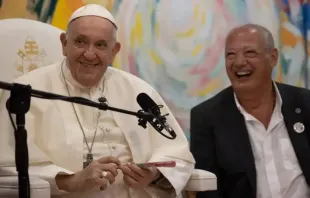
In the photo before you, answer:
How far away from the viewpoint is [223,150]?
2.87m

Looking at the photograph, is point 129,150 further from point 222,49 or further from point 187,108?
point 222,49

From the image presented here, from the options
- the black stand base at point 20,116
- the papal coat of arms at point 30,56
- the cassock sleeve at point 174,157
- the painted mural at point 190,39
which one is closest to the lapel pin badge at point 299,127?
the cassock sleeve at point 174,157

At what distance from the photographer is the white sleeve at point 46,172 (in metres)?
2.16

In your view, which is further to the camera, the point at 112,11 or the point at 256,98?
the point at 112,11

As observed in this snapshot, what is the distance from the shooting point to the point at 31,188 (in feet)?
6.11

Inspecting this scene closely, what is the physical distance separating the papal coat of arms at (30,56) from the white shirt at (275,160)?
1.10 meters

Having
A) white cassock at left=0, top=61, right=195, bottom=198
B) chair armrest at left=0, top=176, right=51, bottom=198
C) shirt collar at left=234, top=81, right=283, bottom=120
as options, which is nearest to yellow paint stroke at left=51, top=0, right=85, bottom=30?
white cassock at left=0, top=61, right=195, bottom=198

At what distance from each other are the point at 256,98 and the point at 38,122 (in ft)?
3.97

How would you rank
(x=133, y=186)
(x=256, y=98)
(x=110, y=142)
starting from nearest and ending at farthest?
(x=133, y=186)
(x=110, y=142)
(x=256, y=98)

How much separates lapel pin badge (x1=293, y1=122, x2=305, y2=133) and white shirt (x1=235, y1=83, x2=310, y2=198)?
0.20ft

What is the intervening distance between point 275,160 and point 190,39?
1.07 meters

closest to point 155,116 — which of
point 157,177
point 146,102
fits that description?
point 146,102

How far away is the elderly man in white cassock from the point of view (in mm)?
2340

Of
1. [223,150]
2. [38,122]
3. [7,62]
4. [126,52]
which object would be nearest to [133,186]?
[38,122]
